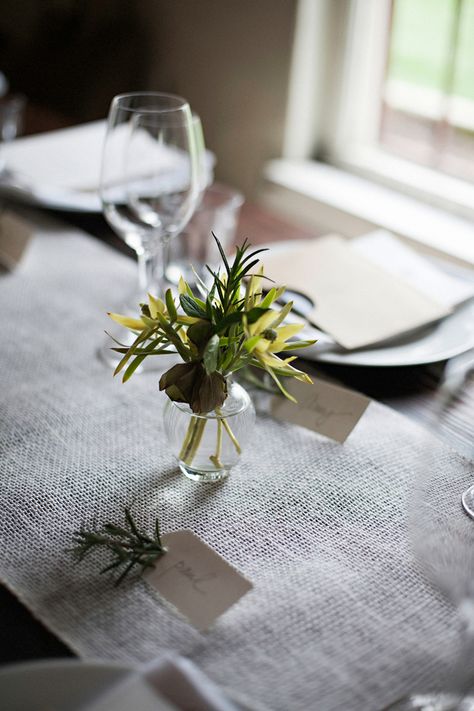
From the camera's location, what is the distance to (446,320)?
99 centimetres

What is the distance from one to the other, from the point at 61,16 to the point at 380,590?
5.62 ft

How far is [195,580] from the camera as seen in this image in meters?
0.62

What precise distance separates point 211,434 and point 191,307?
0.43 ft

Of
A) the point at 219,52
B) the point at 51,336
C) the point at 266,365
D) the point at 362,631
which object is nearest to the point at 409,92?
the point at 219,52

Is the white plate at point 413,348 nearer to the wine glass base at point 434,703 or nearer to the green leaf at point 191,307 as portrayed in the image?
the green leaf at point 191,307

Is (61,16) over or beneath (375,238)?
over

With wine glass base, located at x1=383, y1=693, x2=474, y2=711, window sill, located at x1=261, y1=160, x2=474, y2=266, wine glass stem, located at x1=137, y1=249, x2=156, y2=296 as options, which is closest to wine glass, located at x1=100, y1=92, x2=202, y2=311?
wine glass stem, located at x1=137, y1=249, x2=156, y2=296

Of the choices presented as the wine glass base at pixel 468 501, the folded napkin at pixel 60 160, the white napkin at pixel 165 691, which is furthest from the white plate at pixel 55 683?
the folded napkin at pixel 60 160

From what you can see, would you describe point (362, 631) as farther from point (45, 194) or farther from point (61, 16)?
point (61, 16)

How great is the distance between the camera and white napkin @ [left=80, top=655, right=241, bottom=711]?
19.4 inches

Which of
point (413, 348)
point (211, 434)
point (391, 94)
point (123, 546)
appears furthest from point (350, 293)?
point (391, 94)

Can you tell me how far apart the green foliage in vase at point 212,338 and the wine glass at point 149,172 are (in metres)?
0.32

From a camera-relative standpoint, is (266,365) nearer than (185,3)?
Yes

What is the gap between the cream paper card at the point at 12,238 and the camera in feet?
3.84
